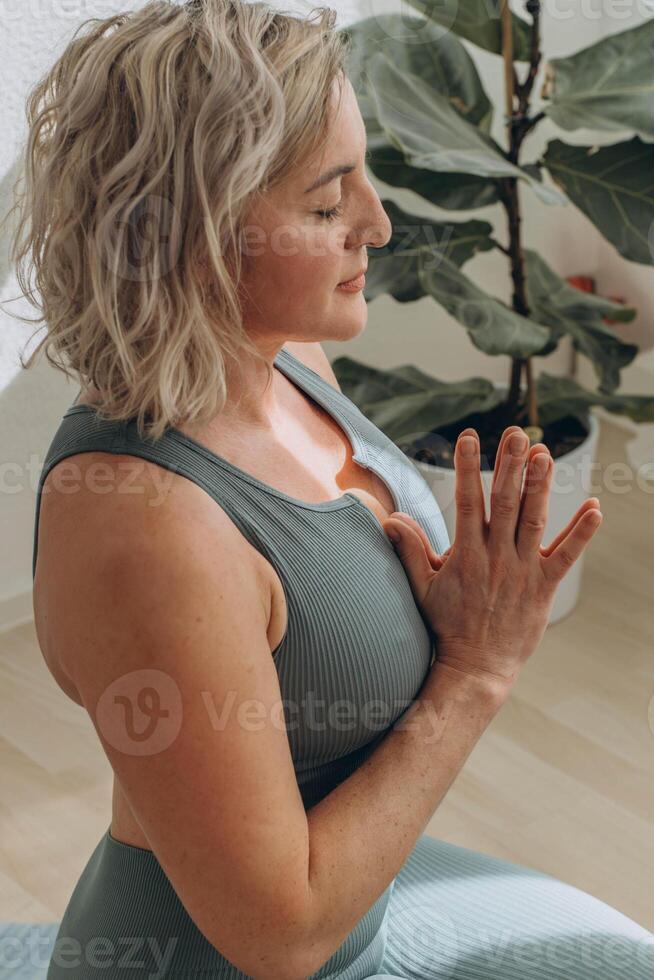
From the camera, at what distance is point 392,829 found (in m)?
0.95

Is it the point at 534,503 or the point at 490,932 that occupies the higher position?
the point at 534,503

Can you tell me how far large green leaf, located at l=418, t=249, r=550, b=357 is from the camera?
6.31 ft

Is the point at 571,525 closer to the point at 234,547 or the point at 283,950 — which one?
the point at 234,547

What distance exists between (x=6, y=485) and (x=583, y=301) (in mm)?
1143

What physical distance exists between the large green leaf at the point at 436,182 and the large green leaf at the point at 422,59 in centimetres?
7

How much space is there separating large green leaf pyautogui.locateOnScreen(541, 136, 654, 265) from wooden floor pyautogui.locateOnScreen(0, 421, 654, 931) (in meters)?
0.77

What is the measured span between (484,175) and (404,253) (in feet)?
0.62

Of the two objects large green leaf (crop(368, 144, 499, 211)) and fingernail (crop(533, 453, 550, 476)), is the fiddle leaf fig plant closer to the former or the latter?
large green leaf (crop(368, 144, 499, 211))

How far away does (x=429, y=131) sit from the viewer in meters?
1.84

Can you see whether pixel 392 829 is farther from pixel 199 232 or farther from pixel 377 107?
pixel 377 107

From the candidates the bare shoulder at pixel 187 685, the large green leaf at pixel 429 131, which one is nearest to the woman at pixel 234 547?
the bare shoulder at pixel 187 685

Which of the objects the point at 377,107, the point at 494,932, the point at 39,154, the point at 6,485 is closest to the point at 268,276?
the point at 39,154

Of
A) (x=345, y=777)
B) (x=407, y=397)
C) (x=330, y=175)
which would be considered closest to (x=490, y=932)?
(x=345, y=777)

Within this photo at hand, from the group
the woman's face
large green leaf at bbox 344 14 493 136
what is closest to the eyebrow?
the woman's face
